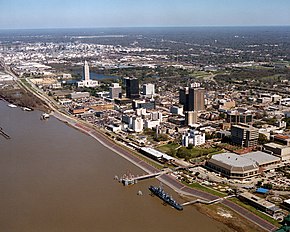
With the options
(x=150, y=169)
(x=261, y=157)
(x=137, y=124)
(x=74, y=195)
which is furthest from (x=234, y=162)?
(x=137, y=124)

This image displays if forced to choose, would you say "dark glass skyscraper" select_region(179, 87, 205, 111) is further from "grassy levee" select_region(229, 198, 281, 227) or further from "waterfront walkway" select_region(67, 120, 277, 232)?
"grassy levee" select_region(229, 198, 281, 227)

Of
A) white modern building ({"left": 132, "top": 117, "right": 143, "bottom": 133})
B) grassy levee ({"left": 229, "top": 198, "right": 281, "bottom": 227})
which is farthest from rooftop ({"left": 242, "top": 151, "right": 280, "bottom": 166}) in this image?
white modern building ({"left": 132, "top": 117, "right": 143, "bottom": 133})

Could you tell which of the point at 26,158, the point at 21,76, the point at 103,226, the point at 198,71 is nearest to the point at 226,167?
the point at 103,226

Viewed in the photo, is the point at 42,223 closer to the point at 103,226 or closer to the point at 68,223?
the point at 68,223

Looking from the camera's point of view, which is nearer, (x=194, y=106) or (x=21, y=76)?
(x=194, y=106)

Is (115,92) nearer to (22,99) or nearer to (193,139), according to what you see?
(22,99)

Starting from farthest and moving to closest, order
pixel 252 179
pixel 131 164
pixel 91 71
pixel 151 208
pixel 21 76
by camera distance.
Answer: pixel 91 71 < pixel 21 76 < pixel 131 164 < pixel 252 179 < pixel 151 208
